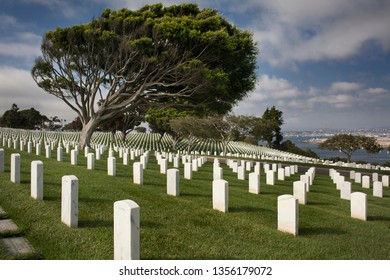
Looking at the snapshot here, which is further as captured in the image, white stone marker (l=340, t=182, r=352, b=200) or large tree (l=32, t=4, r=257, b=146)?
large tree (l=32, t=4, r=257, b=146)

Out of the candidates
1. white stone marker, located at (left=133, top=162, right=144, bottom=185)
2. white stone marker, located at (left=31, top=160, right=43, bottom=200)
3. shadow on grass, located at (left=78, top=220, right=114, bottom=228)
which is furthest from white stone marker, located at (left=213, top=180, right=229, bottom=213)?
white stone marker, located at (left=31, top=160, right=43, bottom=200)

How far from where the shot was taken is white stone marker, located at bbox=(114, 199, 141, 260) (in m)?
3.33

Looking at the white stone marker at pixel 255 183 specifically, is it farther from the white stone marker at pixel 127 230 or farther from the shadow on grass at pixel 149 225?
the white stone marker at pixel 127 230

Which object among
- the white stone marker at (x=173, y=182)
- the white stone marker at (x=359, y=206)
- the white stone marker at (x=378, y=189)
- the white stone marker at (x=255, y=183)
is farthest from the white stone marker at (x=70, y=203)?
the white stone marker at (x=378, y=189)

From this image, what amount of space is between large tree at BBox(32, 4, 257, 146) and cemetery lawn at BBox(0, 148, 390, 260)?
40.0ft

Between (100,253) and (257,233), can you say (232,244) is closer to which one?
(257,233)

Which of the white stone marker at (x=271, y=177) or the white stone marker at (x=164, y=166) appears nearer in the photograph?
the white stone marker at (x=271, y=177)

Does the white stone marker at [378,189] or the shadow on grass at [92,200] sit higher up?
the shadow on grass at [92,200]

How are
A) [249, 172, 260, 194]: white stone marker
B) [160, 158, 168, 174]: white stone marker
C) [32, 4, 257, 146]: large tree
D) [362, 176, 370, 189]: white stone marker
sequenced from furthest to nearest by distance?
[32, 4, 257, 146]: large tree, [362, 176, 370, 189]: white stone marker, [160, 158, 168, 174]: white stone marker, [249, 172, 260, 194]: white stone marker

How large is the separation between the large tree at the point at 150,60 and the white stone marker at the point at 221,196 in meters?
12.3

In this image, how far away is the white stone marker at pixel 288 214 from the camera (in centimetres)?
496

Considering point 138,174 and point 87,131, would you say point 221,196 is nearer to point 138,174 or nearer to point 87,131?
point 138,174

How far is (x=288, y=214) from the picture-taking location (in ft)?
16.5

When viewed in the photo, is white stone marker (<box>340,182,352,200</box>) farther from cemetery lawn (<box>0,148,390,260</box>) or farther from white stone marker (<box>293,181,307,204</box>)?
white stone marker (<box>293,181,307,204</box>)
